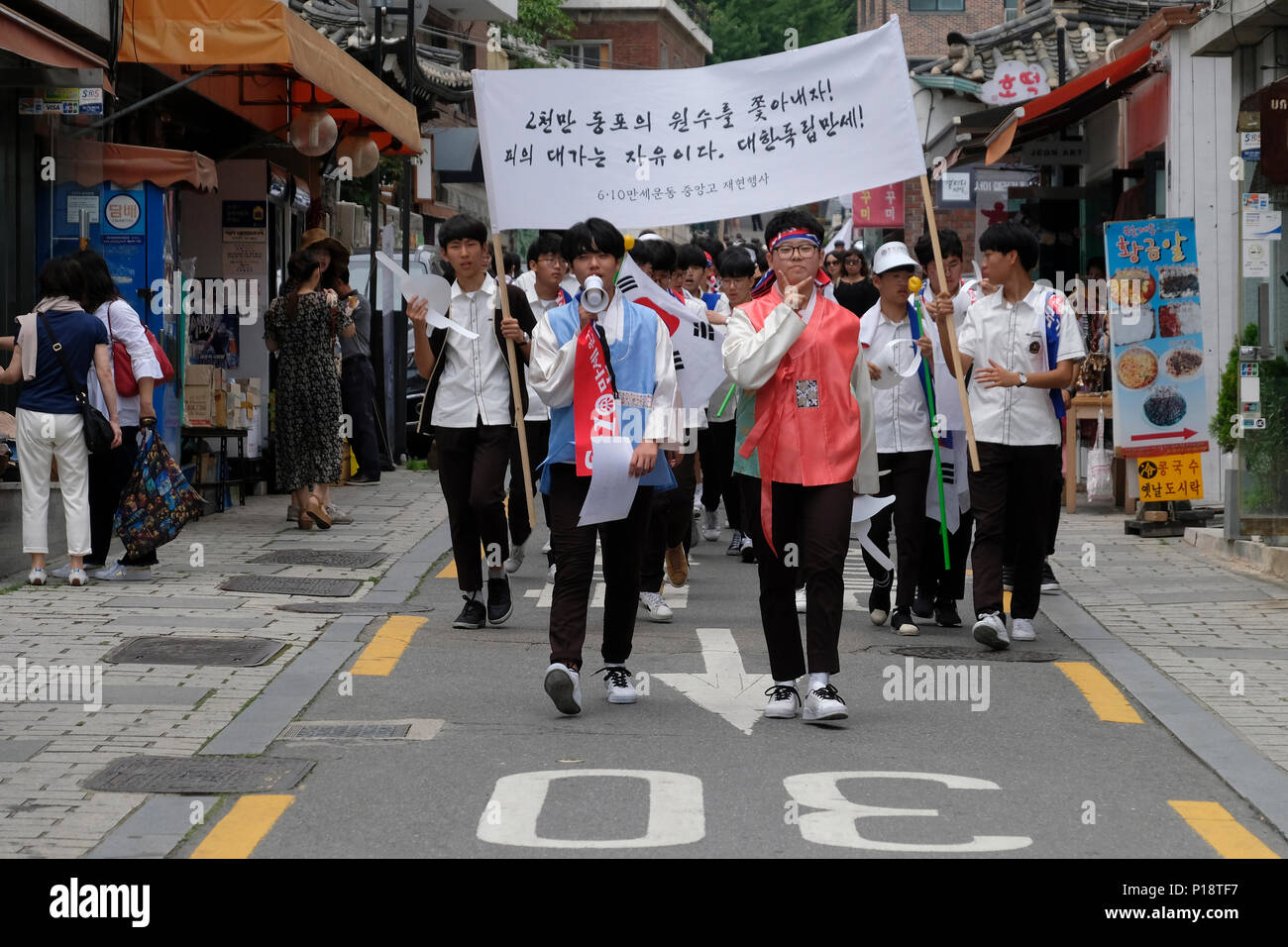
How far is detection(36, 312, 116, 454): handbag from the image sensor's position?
408 inches

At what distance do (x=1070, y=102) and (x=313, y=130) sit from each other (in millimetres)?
6990

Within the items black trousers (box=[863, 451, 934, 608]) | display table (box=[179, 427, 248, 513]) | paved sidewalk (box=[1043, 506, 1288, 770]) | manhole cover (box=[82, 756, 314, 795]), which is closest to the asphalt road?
manhole cover (box=[82, 756, 314, 795])

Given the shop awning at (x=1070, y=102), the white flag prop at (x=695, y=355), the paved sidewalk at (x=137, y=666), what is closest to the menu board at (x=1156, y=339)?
the shop awning at (x=1070, y=102)

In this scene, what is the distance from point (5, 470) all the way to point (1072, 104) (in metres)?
10.3

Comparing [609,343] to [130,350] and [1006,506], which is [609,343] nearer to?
[1006,506]

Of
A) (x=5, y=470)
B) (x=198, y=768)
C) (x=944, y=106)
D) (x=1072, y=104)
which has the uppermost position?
(x=944, y=106)

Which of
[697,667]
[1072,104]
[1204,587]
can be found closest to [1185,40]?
[1072,104]

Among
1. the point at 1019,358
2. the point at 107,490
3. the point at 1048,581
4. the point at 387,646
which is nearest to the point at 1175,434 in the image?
the point at 1048,581

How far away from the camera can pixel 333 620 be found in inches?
384

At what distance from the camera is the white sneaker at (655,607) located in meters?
9.98

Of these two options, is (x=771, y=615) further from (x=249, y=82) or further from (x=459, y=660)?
(x=249, y=82)

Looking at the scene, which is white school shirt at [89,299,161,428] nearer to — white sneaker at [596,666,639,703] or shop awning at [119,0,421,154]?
shop awning at [119,0,421,154]

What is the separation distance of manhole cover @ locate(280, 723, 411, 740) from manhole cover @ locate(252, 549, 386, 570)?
15.9 ft

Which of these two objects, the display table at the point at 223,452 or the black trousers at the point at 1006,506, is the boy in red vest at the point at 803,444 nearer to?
the black trousers at the point at 1006,506
